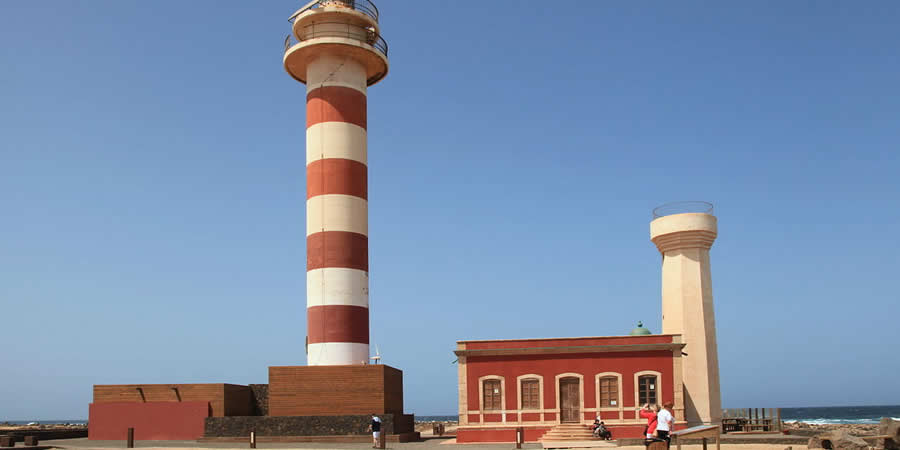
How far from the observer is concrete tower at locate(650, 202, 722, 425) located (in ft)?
116

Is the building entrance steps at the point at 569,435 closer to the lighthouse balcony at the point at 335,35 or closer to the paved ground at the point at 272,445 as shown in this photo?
the paved ground at the point at 272,445

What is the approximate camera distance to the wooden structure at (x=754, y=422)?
114ft

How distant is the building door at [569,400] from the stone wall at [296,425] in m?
6.11

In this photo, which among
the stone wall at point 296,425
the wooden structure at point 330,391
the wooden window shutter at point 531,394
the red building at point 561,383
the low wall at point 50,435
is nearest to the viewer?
the stone wall at point 296,425

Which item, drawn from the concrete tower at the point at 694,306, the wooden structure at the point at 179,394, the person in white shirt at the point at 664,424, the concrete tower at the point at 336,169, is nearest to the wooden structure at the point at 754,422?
the concrete tower at the point at 694,306

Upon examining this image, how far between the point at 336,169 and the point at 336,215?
5.93 ft

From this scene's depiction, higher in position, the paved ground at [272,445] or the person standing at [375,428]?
the person standing at [375,428]

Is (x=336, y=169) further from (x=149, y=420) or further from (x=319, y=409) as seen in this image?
(x=149, y=420)

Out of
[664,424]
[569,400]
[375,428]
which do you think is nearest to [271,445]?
[375,428]

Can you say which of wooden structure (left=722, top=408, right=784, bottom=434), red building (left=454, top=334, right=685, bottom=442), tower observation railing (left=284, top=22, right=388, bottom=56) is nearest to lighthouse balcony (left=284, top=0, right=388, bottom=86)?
tower observation railing (left=284, top=22, right=388, bottom=56)

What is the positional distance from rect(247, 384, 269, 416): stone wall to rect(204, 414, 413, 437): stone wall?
3.19 metres

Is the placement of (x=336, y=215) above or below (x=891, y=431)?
above

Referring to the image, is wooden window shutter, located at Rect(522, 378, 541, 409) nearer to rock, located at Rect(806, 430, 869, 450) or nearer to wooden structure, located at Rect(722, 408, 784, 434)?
wooden structure, located at Rect(722, 408, 784, 434)

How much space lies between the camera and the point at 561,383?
33.0m
